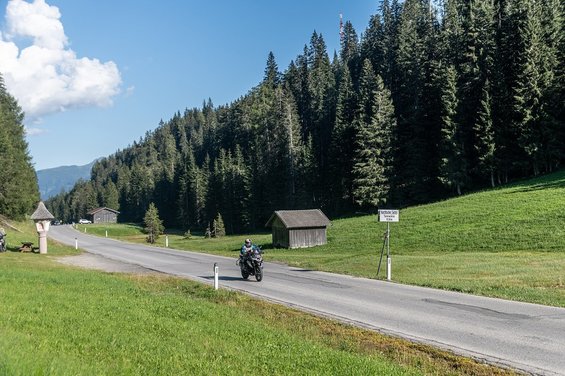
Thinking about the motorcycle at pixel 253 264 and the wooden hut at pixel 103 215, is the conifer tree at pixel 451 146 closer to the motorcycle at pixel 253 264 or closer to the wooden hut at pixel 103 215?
the motorcycle at pixel 253 264

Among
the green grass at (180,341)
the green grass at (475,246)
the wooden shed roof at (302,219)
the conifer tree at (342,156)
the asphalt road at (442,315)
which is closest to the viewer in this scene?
the green grass at (180,341)

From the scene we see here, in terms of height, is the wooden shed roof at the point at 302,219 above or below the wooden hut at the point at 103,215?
below

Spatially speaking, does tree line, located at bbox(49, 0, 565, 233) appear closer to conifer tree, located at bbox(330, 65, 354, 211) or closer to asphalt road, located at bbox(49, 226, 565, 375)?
conifer tree, located at bbox(330, 65, 354, 211)

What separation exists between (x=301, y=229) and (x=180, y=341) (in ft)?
130

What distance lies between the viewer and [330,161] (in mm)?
82375

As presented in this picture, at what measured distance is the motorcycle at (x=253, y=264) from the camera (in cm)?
2388

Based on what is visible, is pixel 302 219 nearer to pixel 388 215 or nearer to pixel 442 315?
pixel 388 215

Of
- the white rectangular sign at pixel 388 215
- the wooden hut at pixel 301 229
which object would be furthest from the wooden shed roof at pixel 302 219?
the white rectangular sign at pixel 388 215

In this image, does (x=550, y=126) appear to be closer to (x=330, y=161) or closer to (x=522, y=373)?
(x=330, y=161)

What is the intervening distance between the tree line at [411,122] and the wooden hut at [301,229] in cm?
1972

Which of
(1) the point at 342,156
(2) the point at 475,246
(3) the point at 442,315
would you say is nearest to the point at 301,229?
(2) the point at 475,246

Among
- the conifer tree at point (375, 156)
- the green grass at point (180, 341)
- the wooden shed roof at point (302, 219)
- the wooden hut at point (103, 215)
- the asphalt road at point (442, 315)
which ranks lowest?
the asphalt road at point (442, 315)

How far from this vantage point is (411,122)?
7306cm

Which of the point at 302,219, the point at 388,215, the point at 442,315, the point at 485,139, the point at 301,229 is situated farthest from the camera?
the point at 485,139
